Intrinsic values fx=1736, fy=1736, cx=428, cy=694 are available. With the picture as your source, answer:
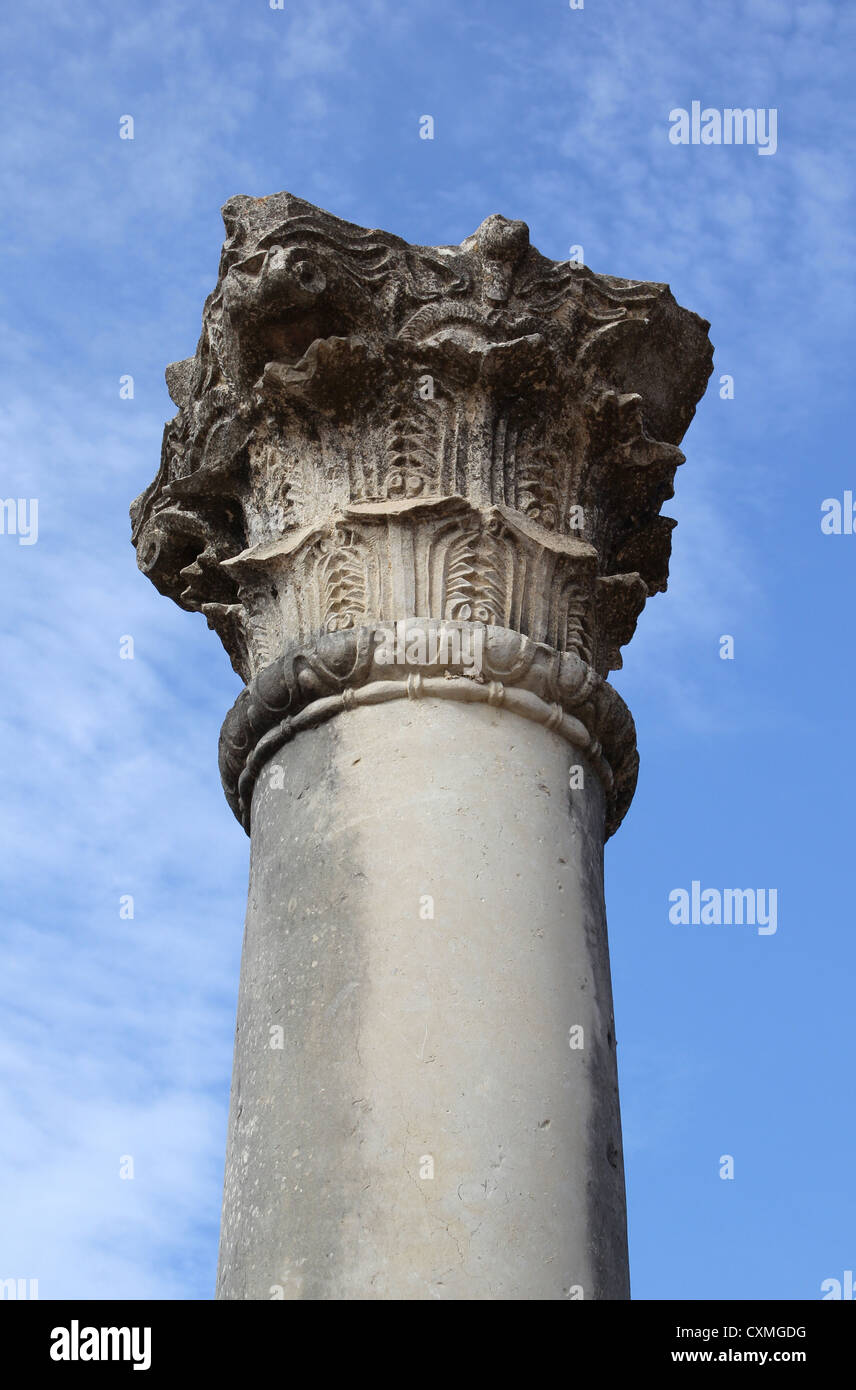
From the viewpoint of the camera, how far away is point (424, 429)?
23.4 feet

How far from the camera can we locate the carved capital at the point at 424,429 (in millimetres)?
6914

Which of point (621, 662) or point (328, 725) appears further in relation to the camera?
point (621, 662)

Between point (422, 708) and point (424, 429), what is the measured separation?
52.8 inches

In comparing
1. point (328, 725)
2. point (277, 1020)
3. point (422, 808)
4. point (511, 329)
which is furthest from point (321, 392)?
point (277, 1020)

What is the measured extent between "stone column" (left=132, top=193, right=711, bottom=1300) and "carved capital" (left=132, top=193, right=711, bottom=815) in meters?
0.01

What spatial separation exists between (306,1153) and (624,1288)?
1148 mm

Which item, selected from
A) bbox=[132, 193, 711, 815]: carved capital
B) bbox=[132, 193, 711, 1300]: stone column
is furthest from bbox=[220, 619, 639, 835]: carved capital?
bbox=[132, 193, 711, 815]: carved capital

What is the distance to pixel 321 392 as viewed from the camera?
7.18 metres

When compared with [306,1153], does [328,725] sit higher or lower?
higher

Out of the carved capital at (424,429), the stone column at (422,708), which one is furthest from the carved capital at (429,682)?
the carved capital at (424,429)

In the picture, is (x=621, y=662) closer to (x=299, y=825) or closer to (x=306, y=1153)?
(x=299, y=825)

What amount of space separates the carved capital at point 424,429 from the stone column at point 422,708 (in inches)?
0.6
